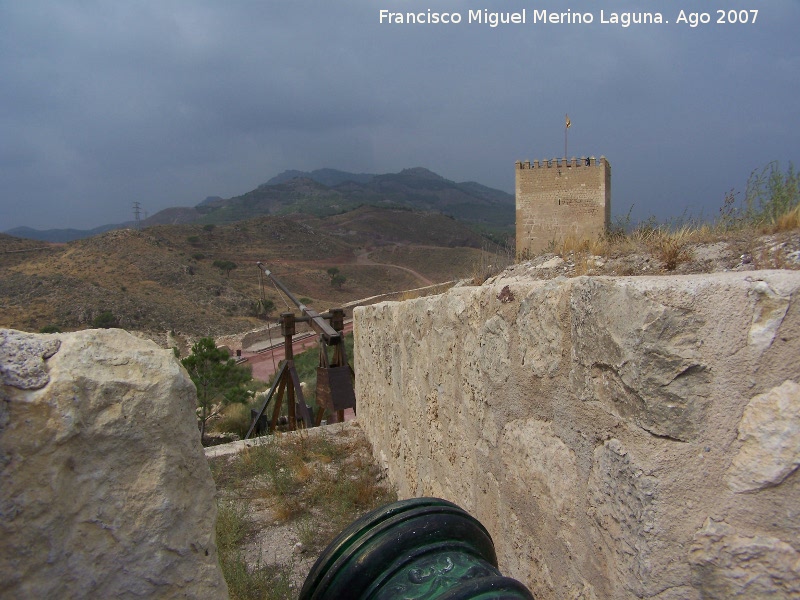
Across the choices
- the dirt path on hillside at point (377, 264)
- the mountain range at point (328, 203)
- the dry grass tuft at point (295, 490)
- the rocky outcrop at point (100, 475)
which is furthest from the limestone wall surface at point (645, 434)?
the mountain range at point (328, 203)

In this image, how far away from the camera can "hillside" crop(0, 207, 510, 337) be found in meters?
25.7

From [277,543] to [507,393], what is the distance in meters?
1.92

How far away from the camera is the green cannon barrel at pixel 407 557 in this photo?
4.13 feet

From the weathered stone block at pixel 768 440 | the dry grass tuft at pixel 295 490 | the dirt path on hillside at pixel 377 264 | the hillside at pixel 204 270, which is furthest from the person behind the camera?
the dirt path on hillside at pixel 377 264

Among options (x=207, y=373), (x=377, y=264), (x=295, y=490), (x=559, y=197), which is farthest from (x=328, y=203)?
(x=295, y=490)

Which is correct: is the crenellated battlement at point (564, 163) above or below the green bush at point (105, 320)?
above

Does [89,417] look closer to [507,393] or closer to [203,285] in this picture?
[507,393]

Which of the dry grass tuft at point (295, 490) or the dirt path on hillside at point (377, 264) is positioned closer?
the dry grass tuft at point (295, 490)

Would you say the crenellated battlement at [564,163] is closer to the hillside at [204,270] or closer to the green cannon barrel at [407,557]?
the hillside at [204,270]

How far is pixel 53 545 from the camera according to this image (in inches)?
44.8

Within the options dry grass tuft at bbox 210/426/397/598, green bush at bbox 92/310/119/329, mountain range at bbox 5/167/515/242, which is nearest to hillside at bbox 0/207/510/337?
green bush at bbox 92/310/119/329

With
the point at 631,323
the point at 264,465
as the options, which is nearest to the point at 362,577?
the point at 631,323

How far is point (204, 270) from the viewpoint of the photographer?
37.1m

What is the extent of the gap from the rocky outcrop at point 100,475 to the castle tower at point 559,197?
1707 centimetres
